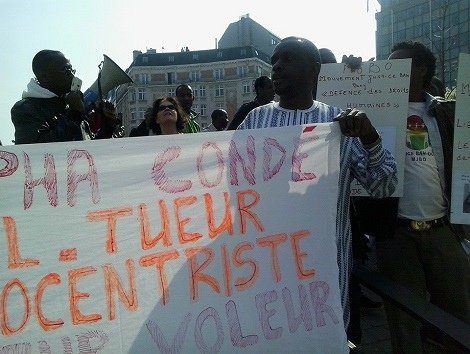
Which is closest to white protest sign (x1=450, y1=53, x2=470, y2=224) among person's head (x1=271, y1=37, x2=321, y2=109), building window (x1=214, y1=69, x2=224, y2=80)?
person's head (x1=271, y1=37, x2=321, y2=109)

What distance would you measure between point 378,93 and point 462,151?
1.62 ft

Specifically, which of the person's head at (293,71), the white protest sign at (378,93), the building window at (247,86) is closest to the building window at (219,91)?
the building window at (247,86)

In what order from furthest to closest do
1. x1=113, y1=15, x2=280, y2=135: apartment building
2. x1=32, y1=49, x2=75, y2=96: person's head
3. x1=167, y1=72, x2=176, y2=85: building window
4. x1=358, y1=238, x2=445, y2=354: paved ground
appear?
1. x1=167, y1=72, x2=176, y2=85: building window
2. x1=113, y1=15, x2=280, y2=135: apartment building
3. x1=358, y1=238, x2=445, y2=354: paved ground
4. x1=32, y1=49, x2=75, y2=96: person's head

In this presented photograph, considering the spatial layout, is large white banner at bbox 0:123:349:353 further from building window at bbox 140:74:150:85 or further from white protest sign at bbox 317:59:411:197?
building window at bbox 140:74:150:85

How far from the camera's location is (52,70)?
113 inches

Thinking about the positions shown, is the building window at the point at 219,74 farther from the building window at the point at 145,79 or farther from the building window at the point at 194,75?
the building window at the point at 145,79

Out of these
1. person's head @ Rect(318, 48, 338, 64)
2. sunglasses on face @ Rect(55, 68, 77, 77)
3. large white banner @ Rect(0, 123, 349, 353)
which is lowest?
large white banner @ Rect(0, 123, 349, 353)

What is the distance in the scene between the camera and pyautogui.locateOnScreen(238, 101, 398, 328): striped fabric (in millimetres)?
2033

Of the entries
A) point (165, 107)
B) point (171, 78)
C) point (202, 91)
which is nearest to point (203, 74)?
point (202, 91)

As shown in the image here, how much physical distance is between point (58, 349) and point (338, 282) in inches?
42.8

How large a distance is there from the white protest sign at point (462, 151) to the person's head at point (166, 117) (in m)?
1.93

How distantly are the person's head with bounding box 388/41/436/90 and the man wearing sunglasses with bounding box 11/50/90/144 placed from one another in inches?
72.8

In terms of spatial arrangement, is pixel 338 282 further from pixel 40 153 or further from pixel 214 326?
pixel 40 153

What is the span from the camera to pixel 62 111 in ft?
9.52
